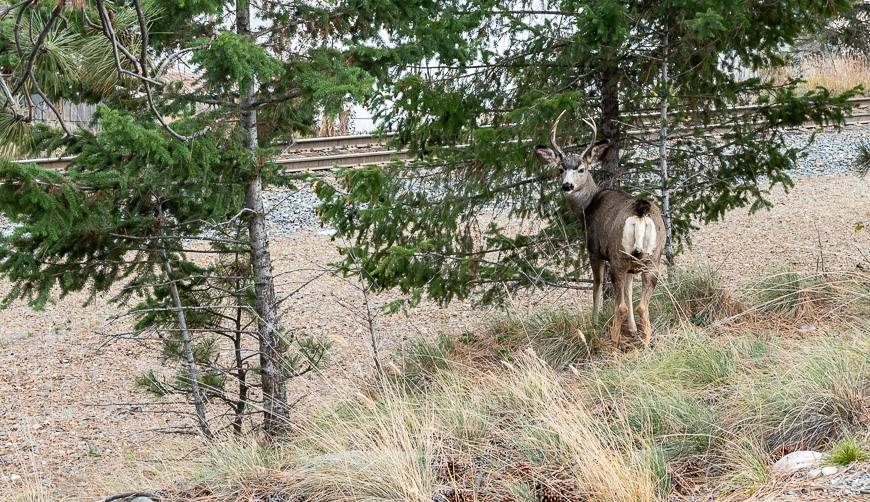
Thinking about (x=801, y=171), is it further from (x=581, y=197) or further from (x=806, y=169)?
(x=581, y=197)

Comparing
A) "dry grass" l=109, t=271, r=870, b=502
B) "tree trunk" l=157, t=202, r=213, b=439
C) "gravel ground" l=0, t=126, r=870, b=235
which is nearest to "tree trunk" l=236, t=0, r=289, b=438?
"tree trunk" l=157, t=202, r=213, b=439

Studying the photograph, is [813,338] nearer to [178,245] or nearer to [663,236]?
[663,236]

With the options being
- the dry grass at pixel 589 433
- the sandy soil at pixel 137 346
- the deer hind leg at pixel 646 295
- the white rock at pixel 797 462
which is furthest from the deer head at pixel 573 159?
the white rock at pixel 797 462

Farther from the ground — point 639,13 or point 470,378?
point 639,13

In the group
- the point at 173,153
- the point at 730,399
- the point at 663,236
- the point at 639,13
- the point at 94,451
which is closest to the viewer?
the point at 730,399

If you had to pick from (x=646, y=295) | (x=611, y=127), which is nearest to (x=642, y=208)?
(x=646, y=295)

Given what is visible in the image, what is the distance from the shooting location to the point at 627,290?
26.8 ft

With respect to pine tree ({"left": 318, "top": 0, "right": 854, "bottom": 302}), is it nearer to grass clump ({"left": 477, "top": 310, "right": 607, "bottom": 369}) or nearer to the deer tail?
grass clump ({"left": 477, "top": 310, "right": 607, "bottom": 369})

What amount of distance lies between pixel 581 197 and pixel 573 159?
0.40 meters

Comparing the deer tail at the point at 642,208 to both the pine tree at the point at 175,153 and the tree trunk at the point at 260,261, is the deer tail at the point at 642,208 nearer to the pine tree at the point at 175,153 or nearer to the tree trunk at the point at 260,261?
the pine tree at the point at 175,153

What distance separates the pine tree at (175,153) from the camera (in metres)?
6.84

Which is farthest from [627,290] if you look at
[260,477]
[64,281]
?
[64,281]

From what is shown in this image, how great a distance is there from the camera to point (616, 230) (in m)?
8.04

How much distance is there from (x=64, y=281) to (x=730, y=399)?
16.9 feet
